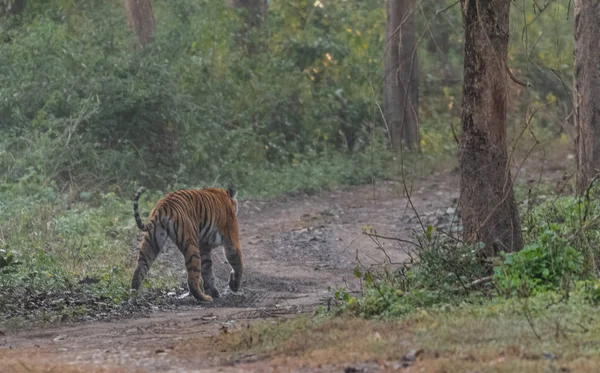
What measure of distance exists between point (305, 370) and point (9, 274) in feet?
17.4

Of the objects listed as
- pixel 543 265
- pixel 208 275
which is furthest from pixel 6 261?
pixel 543 265

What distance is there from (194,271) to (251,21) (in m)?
16.7

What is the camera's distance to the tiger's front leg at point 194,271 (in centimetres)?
1145

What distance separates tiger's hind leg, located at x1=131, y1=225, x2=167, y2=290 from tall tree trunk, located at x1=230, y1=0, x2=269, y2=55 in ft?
49.4

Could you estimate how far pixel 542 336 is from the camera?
6.98 metres

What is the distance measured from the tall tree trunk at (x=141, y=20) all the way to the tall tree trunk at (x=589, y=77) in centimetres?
1018

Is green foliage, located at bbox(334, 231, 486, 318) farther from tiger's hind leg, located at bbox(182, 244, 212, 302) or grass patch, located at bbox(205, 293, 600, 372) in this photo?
tiger's hind leg, located at bbox(182, 244, 212, 302)

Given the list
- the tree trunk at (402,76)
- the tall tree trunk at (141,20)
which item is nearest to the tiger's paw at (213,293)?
the tall tree trunk at (141,20)

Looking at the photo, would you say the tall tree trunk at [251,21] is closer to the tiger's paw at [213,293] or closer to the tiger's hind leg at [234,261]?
the tiger's hind leg at [234,261]

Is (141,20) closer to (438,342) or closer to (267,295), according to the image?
(267,295)

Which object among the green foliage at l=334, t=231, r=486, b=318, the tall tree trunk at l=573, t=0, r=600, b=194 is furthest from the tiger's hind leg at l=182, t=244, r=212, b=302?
the tall tree trunk at l=573, t=0, r=600, b=194

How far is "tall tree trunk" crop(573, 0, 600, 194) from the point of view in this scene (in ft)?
45.4

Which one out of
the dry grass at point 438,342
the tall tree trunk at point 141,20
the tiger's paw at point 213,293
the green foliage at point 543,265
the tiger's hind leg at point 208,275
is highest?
the tall tree trunk at point 141,20

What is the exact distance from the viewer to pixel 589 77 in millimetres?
13961
